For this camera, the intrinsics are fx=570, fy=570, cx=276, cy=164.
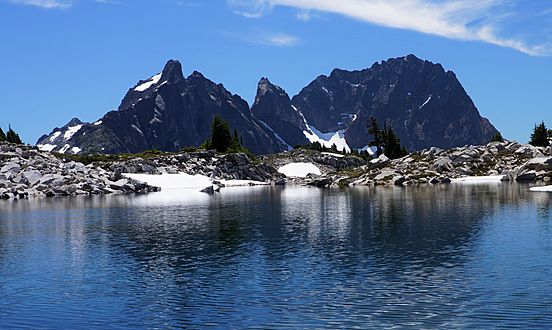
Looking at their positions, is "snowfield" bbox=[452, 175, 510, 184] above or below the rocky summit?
below

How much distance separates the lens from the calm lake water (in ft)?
101

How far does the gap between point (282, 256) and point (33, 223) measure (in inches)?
1934

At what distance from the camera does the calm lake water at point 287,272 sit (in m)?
30.7

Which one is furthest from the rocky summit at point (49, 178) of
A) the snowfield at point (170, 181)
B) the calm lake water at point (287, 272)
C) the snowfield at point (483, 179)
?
the snowfield at point (483, 179)

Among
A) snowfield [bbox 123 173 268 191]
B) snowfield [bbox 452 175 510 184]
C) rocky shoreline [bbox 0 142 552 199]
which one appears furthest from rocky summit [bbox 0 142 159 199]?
snowfield [bbox 452 175 510 184]

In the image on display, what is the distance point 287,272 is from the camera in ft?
138

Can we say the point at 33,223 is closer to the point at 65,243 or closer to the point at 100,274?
the point at 65,243

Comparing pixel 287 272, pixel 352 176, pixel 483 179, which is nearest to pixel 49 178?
pixel 352 176

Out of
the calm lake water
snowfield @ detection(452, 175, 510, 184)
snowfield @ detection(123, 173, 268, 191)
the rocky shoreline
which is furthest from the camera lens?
snowfield @ detection(123, 173, 268, 191)

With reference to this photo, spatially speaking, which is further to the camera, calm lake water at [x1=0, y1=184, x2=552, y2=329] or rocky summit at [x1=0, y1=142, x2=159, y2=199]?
rocky summit at [x1=0, y1=142, x2=159, y2=199]

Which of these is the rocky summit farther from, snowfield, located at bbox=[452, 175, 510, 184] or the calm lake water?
snowfield, located at bbox=[452, 175, 510, 184]

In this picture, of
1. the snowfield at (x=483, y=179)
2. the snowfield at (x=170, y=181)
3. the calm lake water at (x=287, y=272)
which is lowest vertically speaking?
the calm lake water at (x=287, y=272)

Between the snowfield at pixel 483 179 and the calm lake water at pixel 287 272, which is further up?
the snowfield at pixel 483 179

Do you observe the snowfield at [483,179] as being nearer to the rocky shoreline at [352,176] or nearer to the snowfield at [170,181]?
the rocky shoreline at [352,176]
